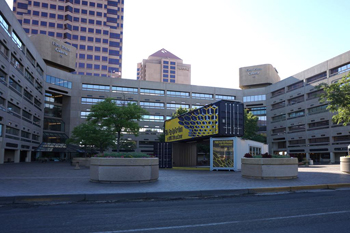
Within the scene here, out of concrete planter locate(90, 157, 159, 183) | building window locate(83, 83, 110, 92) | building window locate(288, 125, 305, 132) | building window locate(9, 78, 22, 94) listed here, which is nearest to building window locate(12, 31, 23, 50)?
building window locate(9, 78, 22, 94)

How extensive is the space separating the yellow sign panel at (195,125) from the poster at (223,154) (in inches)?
44.6

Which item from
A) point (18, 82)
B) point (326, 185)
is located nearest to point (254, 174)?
point (326, 185)

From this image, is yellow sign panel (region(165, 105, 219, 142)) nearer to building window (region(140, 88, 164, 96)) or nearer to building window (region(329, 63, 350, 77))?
building window (region(329, 63, 350, 77))

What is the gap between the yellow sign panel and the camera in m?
24.6

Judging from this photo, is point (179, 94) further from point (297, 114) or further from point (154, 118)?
point (297, 114)

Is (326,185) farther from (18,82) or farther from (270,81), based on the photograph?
(270,81)

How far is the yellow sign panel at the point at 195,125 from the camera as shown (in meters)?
24.6

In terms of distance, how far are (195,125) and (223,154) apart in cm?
427

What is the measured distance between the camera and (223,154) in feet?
79.5

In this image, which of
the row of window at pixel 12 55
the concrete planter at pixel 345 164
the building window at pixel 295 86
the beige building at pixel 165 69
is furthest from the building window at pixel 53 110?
the beige building at pixel 165 69

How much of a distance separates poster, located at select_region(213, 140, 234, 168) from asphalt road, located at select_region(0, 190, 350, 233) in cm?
1495

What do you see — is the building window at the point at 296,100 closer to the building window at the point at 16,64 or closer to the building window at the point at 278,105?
the building window at the point at 278,105

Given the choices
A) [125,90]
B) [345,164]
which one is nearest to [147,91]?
[125,90]

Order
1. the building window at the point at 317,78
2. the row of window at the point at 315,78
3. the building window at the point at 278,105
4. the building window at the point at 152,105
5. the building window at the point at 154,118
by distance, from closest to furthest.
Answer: the row of window at the point at 315,78, the building window at the point at 317,78, the building window at the point at 278,105, the building window at the point at 154,118, the building window at the point at 152,105
